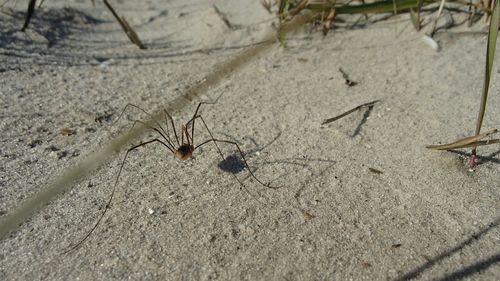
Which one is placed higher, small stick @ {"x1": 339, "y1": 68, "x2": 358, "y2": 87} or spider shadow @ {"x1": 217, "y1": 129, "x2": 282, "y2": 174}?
spider shadow @ {"x1": 217, "y1": 129, "x2": 282, "y2": 174}

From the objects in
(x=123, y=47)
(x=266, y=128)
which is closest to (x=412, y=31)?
(x=266, y=128)

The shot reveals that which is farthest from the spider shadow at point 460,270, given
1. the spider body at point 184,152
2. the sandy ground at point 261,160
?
the spider body at point 184,152

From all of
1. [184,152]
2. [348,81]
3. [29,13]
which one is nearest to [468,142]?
[348,81]

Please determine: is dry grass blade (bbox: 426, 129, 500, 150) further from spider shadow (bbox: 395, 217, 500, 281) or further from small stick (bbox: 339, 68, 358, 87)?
small stick (bbox: 339, 68, 358, 87)

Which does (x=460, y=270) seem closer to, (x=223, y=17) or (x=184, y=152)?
(x=184, y=152)

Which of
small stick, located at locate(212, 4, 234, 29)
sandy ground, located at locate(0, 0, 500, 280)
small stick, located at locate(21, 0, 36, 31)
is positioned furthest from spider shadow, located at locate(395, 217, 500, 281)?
small stick, located at locate(21, 0, 36, 31)

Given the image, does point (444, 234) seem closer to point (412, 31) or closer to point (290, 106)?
point (290, 106)

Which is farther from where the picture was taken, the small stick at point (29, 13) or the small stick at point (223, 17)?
the small stick at point (223, 17)

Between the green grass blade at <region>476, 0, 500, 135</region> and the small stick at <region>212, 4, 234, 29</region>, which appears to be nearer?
the green grass blade at <region>476, 0, 500, 135</region>

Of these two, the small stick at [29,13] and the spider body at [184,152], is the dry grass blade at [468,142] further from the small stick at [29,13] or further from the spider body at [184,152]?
the small stick at [29,13]
